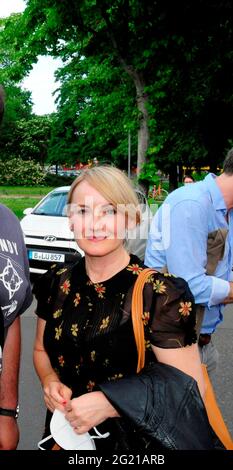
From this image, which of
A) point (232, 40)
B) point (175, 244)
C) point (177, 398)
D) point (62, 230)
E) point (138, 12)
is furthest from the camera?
point (232, 40)

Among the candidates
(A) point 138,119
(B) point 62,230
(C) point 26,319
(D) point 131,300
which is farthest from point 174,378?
(A) point 138,119

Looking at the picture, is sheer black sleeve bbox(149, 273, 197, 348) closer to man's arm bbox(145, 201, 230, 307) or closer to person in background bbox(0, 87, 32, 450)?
person in background bbox(0, 87, 32, 450)

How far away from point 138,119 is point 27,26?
3.58 metres

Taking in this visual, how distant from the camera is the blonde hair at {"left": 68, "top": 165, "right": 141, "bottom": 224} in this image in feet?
5.64

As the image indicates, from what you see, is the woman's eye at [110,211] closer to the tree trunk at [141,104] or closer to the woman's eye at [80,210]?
the woman's eye at [80,210]

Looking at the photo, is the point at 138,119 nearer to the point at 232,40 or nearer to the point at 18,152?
→ the point at 232,40

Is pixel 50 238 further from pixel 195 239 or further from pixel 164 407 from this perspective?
pixel 164 407

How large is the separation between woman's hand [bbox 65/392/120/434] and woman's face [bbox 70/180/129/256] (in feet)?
1.48

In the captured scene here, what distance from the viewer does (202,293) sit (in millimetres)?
2357

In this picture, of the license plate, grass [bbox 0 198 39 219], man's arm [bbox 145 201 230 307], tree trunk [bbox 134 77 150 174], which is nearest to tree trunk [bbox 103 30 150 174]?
tree trunk [bbox 134 77 150 174]

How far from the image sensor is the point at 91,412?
60.1 inches

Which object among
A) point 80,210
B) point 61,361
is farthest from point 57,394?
point 80,210

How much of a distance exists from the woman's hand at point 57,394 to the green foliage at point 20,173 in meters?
45.0

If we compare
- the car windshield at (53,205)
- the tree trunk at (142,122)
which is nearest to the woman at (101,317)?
the car windshield at (53,205)
